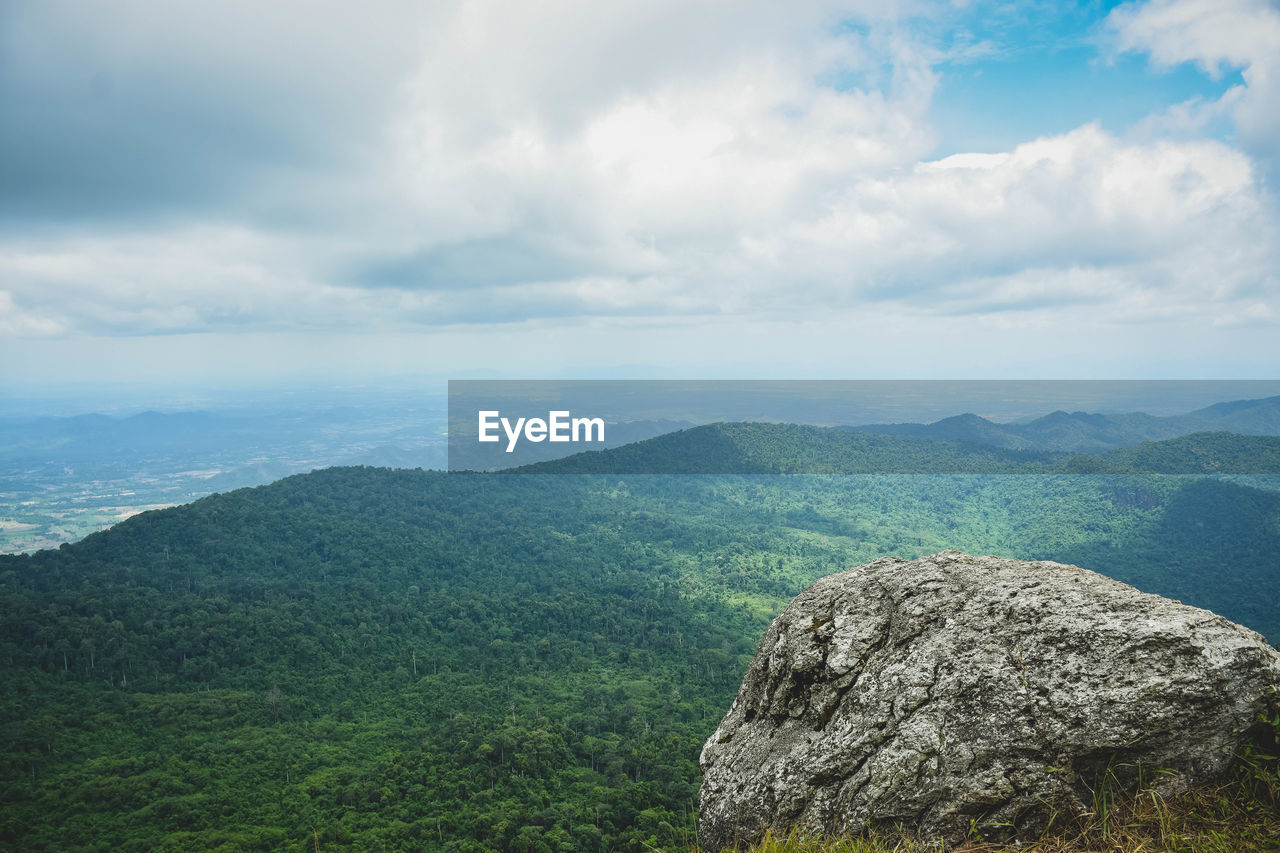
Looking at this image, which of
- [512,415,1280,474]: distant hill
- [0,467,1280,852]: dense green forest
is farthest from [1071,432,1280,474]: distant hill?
[0,467,1280,852]: dense green forest

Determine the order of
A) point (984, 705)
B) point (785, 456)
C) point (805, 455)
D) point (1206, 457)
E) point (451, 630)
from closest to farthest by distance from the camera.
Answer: point (984, 705)
point (451, 630)
point (1206, 457)
point (785, 456)
point (805, 455)

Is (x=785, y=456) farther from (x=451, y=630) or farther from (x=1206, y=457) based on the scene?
(x=451, y=630)

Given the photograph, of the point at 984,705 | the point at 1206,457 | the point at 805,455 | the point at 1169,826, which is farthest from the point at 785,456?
the point at 1169,826

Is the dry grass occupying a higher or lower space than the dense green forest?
higher

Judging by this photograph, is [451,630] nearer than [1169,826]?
No

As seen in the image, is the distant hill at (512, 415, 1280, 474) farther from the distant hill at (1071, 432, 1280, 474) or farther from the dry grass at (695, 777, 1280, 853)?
the dry grass at (695, 777, 1280, 853)

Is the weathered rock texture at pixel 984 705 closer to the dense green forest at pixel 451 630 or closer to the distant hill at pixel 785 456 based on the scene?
the dense green forest at pixel 451 630
